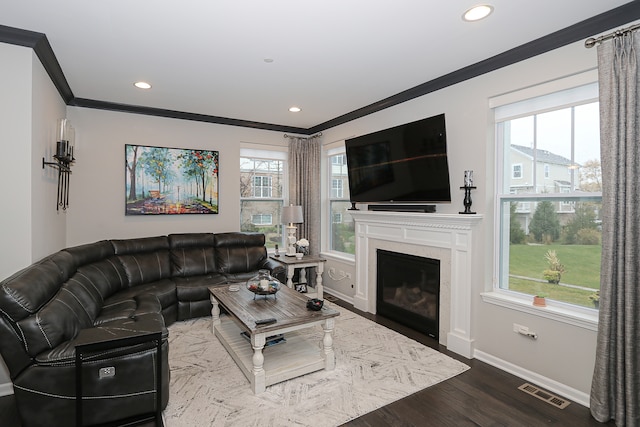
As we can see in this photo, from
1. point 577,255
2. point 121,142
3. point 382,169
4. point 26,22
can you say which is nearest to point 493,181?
point 577,255

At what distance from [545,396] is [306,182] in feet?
13.5

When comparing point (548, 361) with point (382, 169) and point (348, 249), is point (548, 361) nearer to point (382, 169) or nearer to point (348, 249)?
point (382, 169)

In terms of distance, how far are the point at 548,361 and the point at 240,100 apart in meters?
4.15

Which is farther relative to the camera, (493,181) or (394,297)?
(394,297)

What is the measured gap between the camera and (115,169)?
4.48 metres

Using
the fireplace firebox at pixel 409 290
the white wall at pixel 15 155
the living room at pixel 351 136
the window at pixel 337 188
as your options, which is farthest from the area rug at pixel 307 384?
the window at pixel 337 188

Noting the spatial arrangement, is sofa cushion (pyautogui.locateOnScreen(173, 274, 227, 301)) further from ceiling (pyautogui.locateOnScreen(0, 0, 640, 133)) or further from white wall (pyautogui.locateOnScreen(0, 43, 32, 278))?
ceiling (pyautogui.locateOnScreen(0, 0, 640, 133))

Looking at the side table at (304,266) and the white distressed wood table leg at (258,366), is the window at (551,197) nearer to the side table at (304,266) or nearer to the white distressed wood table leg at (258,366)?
the white distressed wood table leg at (258,366)

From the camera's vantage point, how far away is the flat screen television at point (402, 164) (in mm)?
3396

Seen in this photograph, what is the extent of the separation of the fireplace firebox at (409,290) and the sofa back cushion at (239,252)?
179cm

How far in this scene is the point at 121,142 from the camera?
4.50 metres

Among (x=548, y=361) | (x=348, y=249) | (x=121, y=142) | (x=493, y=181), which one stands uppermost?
(x=121, y=142)

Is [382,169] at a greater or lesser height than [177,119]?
lesser

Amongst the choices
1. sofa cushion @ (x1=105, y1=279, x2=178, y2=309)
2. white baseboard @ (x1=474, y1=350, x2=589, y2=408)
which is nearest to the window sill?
white baseboard @ (x1=474, y1=350, x2=589, y2=408)
